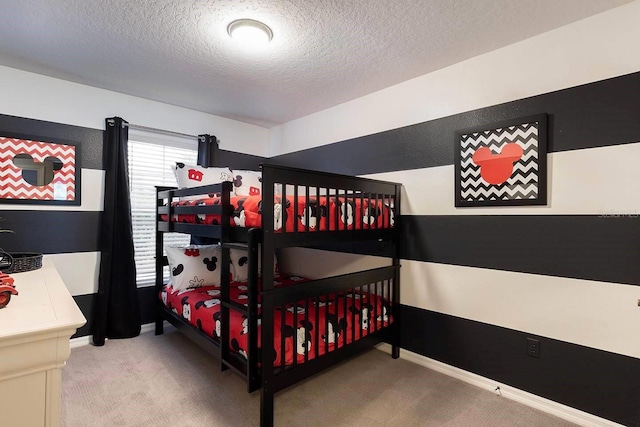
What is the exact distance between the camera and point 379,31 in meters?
1.86

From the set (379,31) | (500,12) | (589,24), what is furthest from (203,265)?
(589,24)

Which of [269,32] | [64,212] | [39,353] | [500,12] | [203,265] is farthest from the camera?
[203,265]

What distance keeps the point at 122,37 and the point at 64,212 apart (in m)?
1.54

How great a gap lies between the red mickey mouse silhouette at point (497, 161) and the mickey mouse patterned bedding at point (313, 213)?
701mm

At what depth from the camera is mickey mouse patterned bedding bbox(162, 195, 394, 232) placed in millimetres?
1769

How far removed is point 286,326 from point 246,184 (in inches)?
60.5

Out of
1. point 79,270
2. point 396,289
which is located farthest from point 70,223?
point 396,289

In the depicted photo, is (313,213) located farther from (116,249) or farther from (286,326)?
(116,249)

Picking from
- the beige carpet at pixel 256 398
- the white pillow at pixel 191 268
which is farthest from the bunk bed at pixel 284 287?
the beige carpet at pixel 256 398

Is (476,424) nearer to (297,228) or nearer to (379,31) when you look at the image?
(297,228)

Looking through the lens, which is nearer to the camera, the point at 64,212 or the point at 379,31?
the point at 379,31

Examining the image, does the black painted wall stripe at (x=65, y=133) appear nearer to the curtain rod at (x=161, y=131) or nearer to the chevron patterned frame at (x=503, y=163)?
the curtain rod at (x=161, y=131)

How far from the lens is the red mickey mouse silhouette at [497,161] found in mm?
1971

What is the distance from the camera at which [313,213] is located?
187cm
